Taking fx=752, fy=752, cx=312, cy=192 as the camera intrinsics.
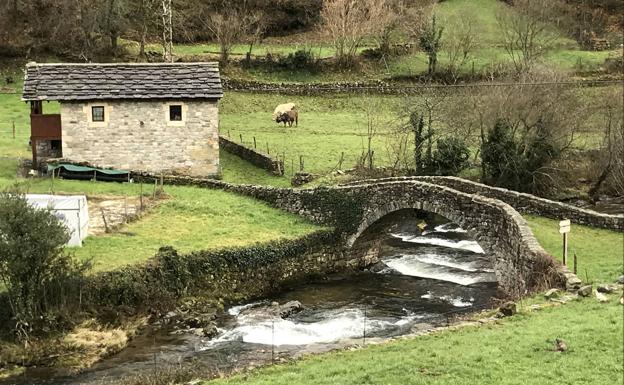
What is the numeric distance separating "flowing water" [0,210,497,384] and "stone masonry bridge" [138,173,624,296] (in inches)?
49.8

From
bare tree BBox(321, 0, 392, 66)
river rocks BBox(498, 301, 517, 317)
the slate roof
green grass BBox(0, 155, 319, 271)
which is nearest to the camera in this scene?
river rocks BBox(498, 301, 517, 317)

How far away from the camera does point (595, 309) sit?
58.2 feet

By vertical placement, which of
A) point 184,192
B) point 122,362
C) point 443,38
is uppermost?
point 443,38

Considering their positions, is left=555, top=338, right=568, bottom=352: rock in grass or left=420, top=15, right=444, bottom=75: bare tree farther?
left=420, top=15, right=444, bottom=75: bare tree

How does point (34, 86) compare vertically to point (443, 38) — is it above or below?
below

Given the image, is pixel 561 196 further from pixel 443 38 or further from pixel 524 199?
pixel 443 38

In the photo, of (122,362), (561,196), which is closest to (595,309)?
(122,362)

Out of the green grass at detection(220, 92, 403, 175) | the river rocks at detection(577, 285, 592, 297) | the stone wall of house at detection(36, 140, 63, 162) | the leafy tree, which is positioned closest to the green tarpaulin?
the stone wall of house at detection(36, 140, 63, 162)

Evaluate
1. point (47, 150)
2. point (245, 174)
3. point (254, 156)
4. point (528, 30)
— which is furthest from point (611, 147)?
point (47, 150)

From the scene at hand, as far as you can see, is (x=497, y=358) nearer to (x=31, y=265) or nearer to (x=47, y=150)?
(x=31, y=265)

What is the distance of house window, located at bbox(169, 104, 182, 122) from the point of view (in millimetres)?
36312

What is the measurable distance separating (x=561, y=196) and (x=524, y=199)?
33.6ft

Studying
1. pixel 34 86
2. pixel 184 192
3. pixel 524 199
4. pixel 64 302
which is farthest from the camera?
pixel 34 86

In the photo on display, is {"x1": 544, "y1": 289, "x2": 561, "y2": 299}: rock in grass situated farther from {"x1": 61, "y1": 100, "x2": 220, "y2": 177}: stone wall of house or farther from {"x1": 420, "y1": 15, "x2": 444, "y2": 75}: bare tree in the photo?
{"x1": 420, "y1": 15, "x2": 444, "y2": 75}: bare tree
